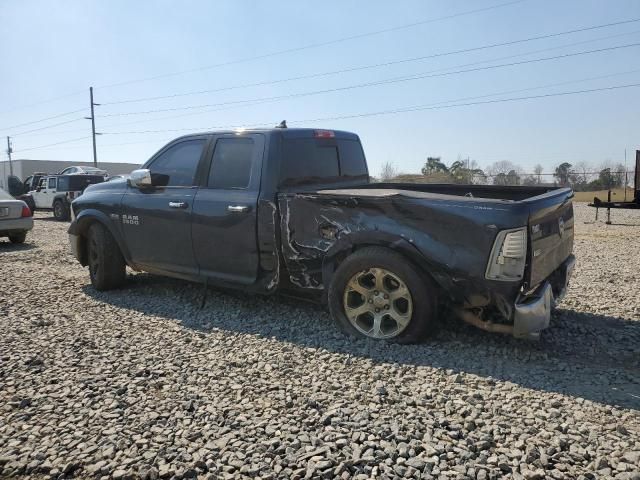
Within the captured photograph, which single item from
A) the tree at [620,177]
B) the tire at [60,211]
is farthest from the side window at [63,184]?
the tree at [620,177]

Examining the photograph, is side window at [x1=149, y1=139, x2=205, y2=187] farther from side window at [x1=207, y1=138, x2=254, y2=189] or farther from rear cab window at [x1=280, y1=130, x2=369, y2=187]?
rear cab window at [x1=280, y1=130, x2=369, y2=187]

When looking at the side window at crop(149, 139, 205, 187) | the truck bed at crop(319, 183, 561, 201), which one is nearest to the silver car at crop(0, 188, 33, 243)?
the side window at crop(149, 139, 205, 187)

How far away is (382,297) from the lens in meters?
4.23

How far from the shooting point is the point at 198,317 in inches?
204

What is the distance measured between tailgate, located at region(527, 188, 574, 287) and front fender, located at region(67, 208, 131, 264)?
450 centimetres

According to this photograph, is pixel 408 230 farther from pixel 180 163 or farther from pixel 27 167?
pixel 27 167

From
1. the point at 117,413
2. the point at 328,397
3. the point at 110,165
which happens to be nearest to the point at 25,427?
the point at 117,413

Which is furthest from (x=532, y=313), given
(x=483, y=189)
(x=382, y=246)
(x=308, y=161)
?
(x=308, y=161)

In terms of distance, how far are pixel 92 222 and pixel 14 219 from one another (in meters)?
6.04

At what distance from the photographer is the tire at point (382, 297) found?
4.01 metres

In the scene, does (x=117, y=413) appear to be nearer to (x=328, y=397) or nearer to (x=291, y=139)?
(x=328, y=397)

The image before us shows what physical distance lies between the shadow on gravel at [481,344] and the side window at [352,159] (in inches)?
63.4

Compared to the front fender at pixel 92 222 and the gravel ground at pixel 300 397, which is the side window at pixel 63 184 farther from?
the gravel ground at pixel 300 397

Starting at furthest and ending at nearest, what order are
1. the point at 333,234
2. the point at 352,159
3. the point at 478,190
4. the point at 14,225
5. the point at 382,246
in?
1. the point at 14,225
2. the point at 352,159
3. the point at 478,190
4. the point at 333,234
5. the point at 382,246
